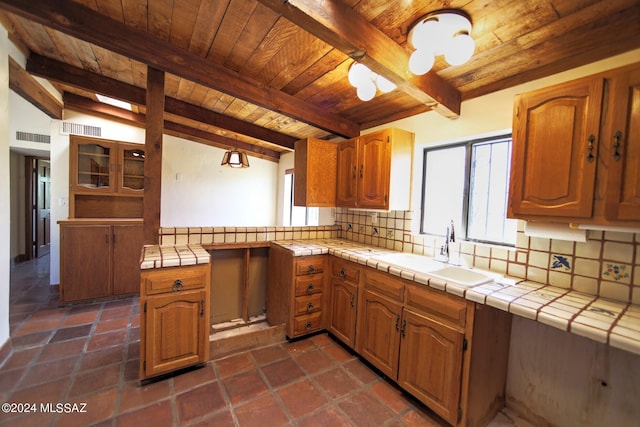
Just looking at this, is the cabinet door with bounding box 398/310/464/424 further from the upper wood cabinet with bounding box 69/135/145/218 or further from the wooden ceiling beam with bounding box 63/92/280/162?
the wooden ceiling beam with bounding box 63/92/280/162

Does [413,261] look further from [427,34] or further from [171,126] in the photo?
[171,126]

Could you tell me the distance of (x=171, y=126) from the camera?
411 cm

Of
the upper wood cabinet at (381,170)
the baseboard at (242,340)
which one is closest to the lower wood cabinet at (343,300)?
the baseboard at (242,340)

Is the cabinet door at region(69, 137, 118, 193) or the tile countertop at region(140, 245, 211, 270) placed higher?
the cabinet door at region(69, 137, 118, 193)

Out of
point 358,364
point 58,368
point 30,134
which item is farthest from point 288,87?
point 30,134

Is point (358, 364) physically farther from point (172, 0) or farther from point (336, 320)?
point (172, 0)

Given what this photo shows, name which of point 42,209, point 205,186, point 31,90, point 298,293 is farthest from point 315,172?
point 42,209

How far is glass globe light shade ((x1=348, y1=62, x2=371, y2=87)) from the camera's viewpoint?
1.60m

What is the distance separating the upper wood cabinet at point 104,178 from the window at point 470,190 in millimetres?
3833

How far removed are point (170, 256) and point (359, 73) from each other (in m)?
1.81

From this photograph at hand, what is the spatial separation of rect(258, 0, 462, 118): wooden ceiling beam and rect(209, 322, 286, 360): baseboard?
2.21 metres

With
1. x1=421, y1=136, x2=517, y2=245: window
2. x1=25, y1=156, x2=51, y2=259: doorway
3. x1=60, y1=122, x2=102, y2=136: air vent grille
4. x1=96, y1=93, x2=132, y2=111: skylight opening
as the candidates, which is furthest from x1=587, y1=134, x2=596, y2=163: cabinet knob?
x1=25, y1=156, x2=51, y2=259: doorway

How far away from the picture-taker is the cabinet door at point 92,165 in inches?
126

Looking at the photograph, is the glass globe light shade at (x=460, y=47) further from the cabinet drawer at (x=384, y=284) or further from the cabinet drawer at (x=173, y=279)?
the cabinet drawer at (x=173, y=279)
